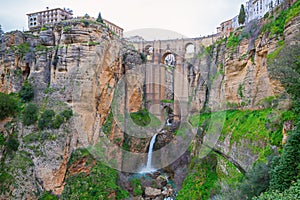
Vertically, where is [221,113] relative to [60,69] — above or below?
below

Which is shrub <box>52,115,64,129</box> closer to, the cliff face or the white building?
the cliff face

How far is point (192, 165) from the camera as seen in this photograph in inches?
805

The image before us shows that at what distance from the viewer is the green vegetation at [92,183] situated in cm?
1703

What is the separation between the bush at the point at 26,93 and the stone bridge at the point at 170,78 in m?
14.3

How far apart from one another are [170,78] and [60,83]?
2295 centimetres

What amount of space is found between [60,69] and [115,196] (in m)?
11.0

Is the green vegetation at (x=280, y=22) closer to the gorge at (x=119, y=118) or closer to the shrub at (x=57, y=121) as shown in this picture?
the gorge at (x=119, y=118)

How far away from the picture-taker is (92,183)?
17.8 m

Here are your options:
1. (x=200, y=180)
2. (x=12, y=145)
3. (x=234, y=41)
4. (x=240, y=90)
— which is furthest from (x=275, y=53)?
(x=12, y=145)

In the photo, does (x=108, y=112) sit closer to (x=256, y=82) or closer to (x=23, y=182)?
(x=23, y=182)

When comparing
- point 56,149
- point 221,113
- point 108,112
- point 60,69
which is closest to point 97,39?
point 60,69

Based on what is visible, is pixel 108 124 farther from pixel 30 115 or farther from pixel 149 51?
pixel 149 51

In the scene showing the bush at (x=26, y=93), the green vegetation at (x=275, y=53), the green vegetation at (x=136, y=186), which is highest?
the green vegetation at (x=275, y=53)

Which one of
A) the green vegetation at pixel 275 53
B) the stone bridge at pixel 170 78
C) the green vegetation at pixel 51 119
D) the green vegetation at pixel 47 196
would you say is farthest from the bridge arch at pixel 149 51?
the green vegetation at pixel 47 196
